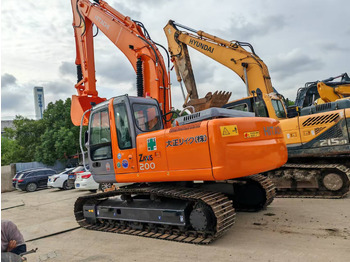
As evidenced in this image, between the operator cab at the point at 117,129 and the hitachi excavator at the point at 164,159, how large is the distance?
2 centimetres

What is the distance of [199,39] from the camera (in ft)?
40.4

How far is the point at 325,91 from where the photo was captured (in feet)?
40.1

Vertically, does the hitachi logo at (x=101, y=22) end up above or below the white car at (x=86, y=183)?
above

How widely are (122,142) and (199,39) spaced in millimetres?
7836

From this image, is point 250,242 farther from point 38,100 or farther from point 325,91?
point 38,100

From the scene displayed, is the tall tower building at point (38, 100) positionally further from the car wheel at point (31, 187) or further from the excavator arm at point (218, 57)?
the excavator arm at point (218, 57)

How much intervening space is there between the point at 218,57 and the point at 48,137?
2592 centimetres

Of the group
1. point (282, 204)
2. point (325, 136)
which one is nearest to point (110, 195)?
point (282, 204)

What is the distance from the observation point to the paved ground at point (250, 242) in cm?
445

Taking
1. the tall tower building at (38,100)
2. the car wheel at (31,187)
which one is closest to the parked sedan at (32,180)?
the car wheel at (31,187)

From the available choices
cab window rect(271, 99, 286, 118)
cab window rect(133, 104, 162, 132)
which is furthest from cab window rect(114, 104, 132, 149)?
cab window rect(271, 99, 286, 118)

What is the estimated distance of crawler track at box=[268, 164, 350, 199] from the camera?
7.76m

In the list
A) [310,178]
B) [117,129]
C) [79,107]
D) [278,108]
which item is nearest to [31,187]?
[79,107]

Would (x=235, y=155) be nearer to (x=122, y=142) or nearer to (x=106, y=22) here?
(x=122, y=142)
